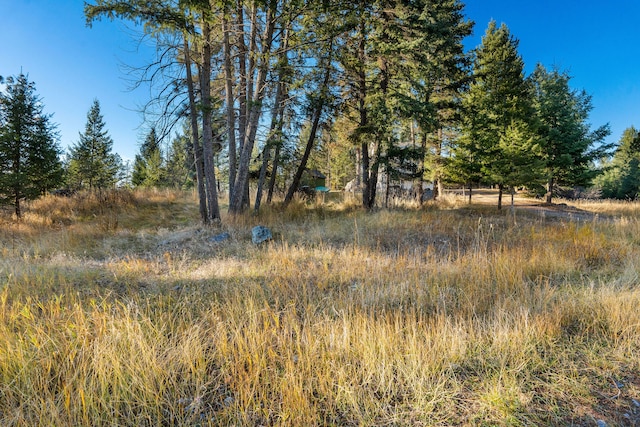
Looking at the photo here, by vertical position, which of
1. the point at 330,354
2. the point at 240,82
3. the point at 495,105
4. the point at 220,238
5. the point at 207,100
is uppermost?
the point at 495,105

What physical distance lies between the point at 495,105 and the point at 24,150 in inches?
930

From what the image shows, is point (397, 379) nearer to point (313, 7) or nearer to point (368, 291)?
point (368, 291)

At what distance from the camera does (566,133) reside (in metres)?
16.8

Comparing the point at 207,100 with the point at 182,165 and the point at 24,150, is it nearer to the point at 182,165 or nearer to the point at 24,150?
the point at 182,165

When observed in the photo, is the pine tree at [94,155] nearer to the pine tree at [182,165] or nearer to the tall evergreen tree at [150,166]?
the tall evergreen tree at [150,166]

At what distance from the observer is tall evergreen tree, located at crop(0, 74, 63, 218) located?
10914 mm

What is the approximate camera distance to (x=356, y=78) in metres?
10.0

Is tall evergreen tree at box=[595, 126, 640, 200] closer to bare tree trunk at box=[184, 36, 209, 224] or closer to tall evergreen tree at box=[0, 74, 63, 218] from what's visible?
bare tree trunk at box=[184, 36, 209, 224]

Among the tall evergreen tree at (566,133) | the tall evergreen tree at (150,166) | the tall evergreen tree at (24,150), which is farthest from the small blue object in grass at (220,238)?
the tall evergreen tree at (566,133)

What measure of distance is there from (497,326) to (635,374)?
89cm

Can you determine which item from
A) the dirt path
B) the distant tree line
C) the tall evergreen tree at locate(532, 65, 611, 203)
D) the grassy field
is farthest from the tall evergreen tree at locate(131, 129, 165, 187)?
the tall evergreen tree at locate(532, 65, 611, 203)

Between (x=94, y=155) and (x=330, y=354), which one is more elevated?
(x=94, y=155)

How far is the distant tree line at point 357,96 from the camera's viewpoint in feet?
25.1

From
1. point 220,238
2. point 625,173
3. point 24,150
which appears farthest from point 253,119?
point 625,173
